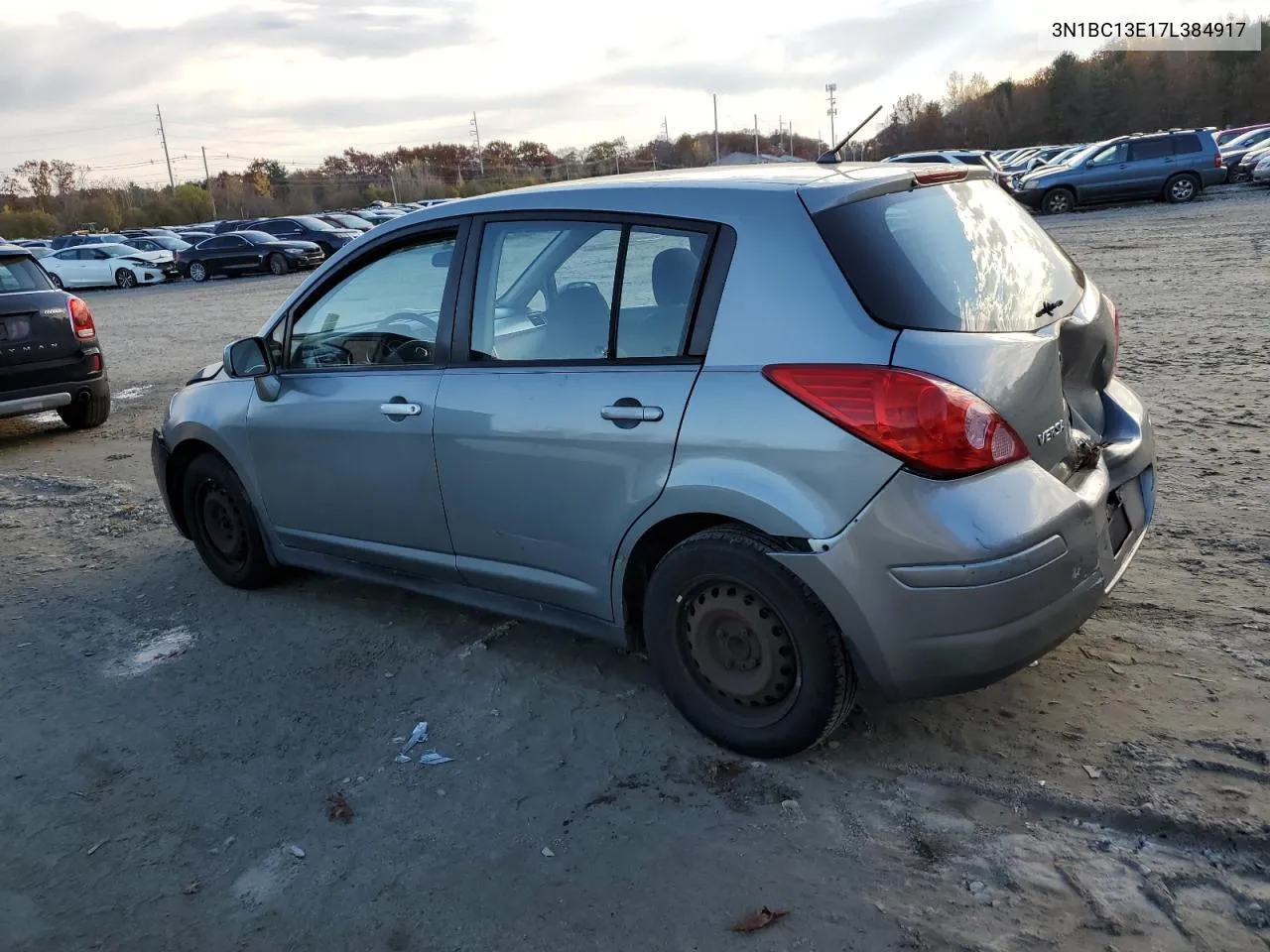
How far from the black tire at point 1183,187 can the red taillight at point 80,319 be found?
24.2 metres

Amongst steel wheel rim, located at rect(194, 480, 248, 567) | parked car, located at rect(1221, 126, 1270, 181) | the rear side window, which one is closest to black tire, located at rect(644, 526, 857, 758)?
steel wheel rim, located at rect(194, 480, 248, 567)


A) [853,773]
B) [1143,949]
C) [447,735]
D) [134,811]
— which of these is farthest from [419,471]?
[1143,949]

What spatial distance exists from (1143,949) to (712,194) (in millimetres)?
2288

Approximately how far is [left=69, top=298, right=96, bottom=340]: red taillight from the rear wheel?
24.2 metres

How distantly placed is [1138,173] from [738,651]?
2611cm

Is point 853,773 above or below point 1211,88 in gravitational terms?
below

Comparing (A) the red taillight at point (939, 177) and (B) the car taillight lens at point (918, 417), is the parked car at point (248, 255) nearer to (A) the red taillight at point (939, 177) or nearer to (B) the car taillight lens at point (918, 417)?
(A) the red taillight at point (939, 177)

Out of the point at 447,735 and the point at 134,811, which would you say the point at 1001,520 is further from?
the point at 134,811

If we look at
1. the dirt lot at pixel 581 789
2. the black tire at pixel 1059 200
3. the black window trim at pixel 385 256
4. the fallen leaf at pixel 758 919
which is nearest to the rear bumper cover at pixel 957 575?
the dirt lot at pixel 581 789

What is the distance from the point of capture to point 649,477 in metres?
3.24

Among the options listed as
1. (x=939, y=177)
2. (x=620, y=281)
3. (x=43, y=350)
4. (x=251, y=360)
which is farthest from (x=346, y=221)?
(x=939, y=177)

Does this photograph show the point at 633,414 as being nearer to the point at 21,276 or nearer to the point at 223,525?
the point at 223,525

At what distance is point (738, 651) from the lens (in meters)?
3.24

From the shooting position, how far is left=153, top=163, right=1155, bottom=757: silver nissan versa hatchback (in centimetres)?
284
